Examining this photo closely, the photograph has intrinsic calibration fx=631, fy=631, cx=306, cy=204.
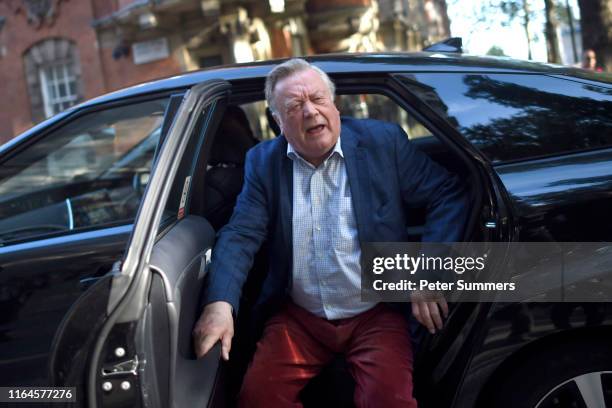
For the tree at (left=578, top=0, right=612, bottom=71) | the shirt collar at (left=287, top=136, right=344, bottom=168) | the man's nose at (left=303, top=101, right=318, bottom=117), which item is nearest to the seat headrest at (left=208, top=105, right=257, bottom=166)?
the shirt collar at (left=287, top=136, right=344, bottom=168)

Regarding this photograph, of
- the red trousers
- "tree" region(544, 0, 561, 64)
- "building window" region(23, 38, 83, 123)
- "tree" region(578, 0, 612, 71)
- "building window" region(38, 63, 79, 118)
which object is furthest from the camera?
"building window" region(38, 63, 79, 118)

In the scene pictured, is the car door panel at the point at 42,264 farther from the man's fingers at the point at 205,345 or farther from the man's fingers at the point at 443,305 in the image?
the man's fingers at the point at 443,305

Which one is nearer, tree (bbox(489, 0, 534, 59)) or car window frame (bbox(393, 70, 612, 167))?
car window frame (bbox(393, 70, 612, 167))

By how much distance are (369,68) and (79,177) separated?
326 cm

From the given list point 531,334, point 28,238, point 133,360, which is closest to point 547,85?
point 531,334

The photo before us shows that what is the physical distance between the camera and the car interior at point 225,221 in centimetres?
198

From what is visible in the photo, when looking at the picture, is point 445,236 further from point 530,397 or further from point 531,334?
point 530,397

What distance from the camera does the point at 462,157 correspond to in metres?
2.27

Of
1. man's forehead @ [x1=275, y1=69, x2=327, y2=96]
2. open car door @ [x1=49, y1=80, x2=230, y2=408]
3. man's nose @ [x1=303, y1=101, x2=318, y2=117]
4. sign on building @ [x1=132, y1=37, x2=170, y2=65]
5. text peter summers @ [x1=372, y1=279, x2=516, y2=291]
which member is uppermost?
sign on building @ [x1=132, y1=37, x2=170, y2=65]

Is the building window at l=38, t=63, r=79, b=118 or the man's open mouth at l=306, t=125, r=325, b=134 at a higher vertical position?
the building window at l=38, t=63, r=79, b=118

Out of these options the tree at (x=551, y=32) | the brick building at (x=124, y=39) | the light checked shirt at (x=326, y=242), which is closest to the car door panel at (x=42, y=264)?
the light checked shirt at (x=326, y=242)

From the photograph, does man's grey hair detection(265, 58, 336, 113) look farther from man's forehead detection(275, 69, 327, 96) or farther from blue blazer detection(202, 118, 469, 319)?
blue blazer detection(202, 118, 469, 319)

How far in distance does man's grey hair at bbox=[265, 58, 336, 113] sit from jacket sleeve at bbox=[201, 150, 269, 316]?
0.27 m

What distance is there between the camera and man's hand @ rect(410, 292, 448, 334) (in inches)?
85.8
